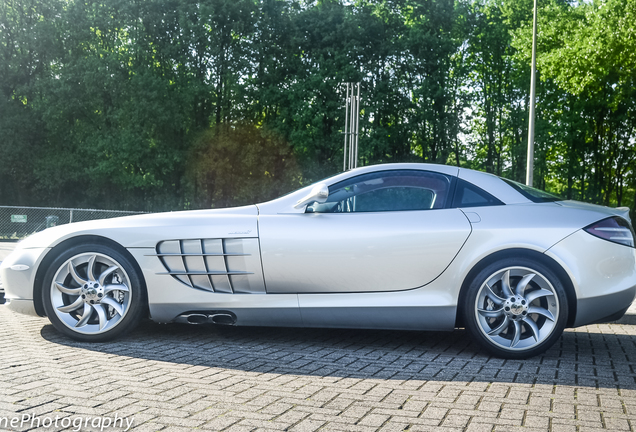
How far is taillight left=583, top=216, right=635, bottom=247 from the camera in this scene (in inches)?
188

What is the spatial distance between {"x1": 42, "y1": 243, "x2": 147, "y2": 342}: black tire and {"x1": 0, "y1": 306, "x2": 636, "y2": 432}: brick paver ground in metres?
0.16

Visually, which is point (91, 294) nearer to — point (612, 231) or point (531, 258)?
point (531, 258)

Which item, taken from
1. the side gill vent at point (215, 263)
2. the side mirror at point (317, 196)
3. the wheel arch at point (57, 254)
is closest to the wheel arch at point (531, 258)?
the side mirror at point (317, 196)

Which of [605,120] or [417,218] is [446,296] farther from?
[605,120]

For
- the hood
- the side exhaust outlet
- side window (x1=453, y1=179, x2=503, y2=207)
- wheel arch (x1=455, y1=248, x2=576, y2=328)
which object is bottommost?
the side exhaust outlet

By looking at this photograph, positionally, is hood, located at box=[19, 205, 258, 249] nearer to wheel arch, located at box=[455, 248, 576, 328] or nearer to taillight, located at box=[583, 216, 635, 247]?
wheel arch, located at box=[455, 248, 576, 328]

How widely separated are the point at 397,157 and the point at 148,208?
14930 millimetres

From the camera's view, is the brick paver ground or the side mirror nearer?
the brick paver ground

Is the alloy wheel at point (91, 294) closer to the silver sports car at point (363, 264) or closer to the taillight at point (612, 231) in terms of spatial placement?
the silver sports car at point (363, 264)

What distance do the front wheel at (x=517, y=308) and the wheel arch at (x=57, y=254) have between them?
264 centimetres

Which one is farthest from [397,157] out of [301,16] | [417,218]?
[417,218]

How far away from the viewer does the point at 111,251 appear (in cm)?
514

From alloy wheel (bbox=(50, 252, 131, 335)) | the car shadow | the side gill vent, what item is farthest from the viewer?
alloy wheel (bbox=(50, 252, 131, 335))

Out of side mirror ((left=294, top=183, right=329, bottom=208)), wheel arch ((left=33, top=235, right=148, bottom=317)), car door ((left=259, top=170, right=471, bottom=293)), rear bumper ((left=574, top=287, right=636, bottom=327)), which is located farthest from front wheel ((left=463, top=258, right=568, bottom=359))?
wheel arch ((left=33, top=235, right=148, bottom=317))
